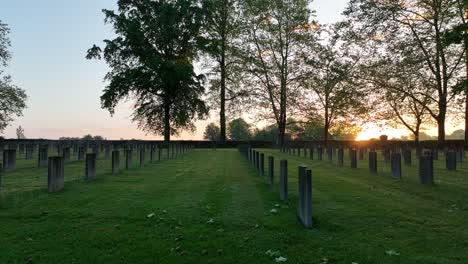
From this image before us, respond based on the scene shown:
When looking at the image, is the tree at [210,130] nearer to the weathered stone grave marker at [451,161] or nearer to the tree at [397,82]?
the tree at [397,82]

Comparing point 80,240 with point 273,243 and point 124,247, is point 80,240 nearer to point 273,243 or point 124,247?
point 124,247

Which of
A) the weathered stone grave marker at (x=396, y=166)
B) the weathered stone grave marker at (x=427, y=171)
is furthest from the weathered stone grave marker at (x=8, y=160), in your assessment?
the weathered stone grave marker at (x=427, y=171)

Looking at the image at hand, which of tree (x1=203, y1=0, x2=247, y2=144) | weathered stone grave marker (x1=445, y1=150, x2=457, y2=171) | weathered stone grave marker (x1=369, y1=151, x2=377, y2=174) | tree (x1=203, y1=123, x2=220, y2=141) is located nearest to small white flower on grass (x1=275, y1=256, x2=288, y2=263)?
weathered stone grave marker (x1=369, y1=151, x2=377, y2=174)

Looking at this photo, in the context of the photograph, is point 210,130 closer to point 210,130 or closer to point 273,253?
point 210,130

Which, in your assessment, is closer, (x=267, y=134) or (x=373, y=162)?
(x=373, y=162)

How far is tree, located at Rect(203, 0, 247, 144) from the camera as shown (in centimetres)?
5003

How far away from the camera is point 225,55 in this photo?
167 ft

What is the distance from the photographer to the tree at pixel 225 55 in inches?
1970

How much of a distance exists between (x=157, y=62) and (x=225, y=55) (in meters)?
12.0

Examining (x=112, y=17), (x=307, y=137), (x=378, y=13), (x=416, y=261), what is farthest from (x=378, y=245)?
(x=307, y=137)

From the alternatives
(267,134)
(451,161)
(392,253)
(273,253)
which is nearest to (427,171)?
(451,161)

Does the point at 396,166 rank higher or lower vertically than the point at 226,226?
higher

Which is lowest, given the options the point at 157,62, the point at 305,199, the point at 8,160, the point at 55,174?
the point at 305,199

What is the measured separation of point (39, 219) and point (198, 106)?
3895cm
